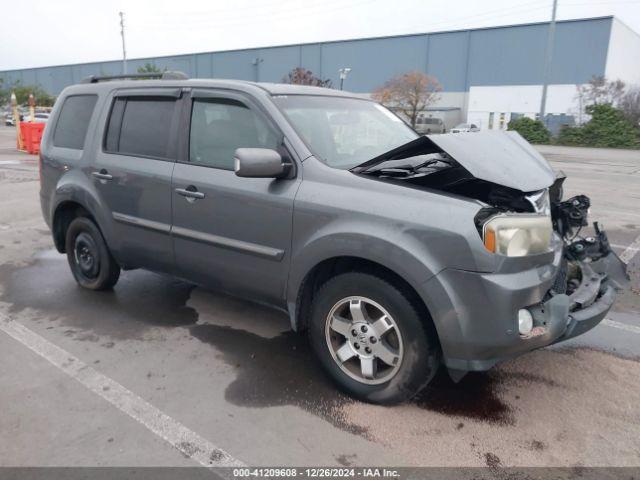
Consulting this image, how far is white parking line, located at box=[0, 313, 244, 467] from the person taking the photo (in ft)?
8.68

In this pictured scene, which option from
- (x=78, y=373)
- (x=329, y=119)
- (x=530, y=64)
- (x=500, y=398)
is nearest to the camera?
(x=500, y=398)

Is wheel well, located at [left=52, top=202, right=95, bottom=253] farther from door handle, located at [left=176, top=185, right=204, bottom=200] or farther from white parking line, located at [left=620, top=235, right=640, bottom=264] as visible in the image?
white parking line, located at [left=620, top=235, right=640, bottom=264]

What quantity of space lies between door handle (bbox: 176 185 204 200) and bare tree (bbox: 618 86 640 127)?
38.0 metres

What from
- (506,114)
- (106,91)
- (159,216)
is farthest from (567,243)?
(506,114)

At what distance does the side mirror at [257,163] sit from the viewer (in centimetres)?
303

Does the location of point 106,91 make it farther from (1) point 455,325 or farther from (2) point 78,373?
(1) point 455,325

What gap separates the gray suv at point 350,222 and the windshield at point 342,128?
0.01 m

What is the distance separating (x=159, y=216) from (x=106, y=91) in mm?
1378

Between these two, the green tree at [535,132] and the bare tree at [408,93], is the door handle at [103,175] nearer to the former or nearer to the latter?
the green tree at [535,132]

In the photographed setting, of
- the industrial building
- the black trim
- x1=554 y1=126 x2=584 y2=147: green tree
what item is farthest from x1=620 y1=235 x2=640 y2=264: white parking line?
the industrial building

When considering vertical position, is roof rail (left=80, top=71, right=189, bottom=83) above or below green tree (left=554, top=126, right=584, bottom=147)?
above

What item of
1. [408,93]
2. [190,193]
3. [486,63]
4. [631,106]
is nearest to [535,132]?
[631,106]

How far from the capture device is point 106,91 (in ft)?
14.8

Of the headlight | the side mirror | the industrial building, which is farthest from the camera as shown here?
the industrial building
